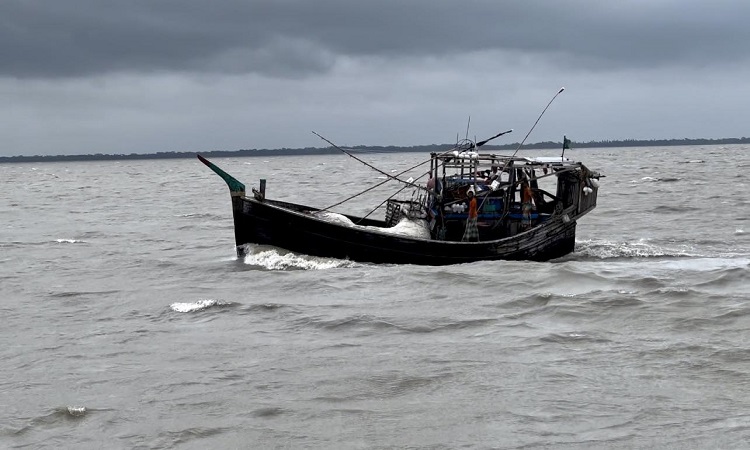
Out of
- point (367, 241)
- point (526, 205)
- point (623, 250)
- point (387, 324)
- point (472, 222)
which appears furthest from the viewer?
point (623, 250)

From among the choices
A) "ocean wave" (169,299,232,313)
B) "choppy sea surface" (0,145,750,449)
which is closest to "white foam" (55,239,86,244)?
"choppy sea surface" (0,145,750,449)

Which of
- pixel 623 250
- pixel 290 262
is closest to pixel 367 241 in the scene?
pixel 290 262

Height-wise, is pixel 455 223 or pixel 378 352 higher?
pixel 455 223

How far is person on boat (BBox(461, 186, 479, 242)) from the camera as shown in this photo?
21.0m

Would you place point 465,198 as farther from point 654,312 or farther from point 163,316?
point 163,316

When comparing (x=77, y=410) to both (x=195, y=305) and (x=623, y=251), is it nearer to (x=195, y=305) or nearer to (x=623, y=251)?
(x=195, y=305)

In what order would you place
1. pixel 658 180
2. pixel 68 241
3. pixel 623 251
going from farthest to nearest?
pixel 658 180, pixel 68 241, pixel 623 251

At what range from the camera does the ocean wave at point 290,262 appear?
21.2m

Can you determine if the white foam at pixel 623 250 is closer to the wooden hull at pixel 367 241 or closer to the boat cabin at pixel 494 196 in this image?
the boat cabin at pixel 494 196

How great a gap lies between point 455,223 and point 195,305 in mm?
7709

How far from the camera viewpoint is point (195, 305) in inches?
669

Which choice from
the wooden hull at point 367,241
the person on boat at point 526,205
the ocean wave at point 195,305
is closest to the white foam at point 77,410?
the ocean wave at point 195,305

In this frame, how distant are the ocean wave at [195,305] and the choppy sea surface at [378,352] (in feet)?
0.19

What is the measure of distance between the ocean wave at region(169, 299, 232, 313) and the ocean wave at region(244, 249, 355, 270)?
421 centimetres
